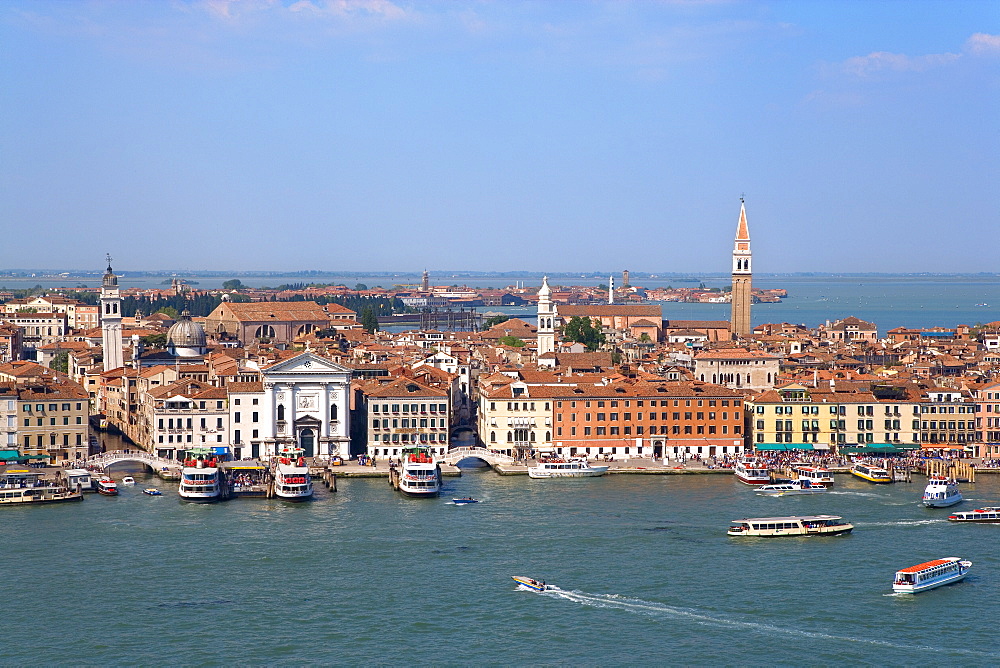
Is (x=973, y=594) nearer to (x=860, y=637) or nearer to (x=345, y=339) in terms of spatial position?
(x=860, y=637)

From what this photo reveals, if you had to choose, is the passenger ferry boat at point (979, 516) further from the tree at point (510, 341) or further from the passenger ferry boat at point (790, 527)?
the tree at point (510, 341)

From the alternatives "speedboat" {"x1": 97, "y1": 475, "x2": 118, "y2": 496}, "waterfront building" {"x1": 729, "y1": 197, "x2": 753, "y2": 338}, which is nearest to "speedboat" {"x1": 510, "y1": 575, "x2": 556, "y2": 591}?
"speedboat" {"x1": 97, "y1": 475, "x2": 118, "y2": 496}

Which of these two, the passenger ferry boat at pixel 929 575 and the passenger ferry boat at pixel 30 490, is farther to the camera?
the passenger ferry boat at pixel 30 490

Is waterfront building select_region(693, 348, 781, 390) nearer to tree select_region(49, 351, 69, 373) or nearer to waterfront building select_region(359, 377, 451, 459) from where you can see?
waterfront building select_region(359, 377, 451, 459)

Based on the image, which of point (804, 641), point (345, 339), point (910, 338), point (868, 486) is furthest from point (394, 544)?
point (910, 338)

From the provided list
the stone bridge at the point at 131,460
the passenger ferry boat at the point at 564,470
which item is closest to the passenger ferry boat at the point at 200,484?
the stone bridge at the point at 131,460
